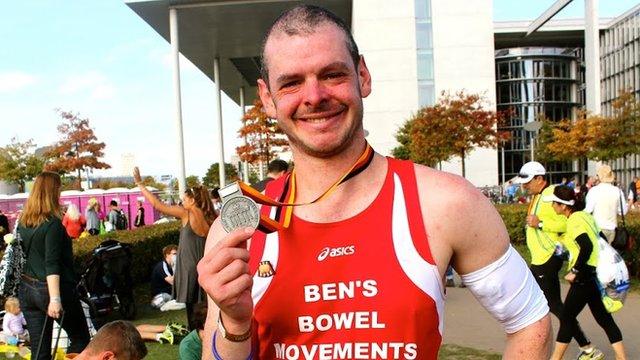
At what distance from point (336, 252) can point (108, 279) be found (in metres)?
9.23

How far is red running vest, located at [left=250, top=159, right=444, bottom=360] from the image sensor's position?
151cm

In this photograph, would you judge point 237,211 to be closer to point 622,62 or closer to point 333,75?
point 333,75

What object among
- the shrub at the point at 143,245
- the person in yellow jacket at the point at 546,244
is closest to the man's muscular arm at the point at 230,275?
the person in yellow jacket at the point at 546,244

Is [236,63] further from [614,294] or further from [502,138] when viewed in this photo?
[614,294]

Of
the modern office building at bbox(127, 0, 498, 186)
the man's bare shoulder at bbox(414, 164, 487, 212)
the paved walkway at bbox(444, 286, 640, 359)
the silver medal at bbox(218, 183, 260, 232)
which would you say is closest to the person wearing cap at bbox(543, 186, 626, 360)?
the paved walkway at bbox(444, 286, 640, 359)

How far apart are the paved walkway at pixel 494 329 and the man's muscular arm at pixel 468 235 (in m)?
5.72

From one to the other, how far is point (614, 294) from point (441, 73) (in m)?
34.2

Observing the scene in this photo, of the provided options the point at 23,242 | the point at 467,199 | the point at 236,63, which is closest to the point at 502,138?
the point at 236,63

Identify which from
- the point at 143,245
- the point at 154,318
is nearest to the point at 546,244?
the point at 154,318

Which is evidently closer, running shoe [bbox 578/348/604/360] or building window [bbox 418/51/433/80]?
running shoe [bbox 578/348/604/360]

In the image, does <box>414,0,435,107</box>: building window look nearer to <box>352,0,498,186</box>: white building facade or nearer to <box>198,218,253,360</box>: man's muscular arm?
<box>352,0,498,186</box>: white building facade

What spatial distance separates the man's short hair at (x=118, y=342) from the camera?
14.3 feet

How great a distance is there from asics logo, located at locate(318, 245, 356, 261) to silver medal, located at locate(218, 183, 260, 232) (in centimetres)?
22

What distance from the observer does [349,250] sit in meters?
1.56
